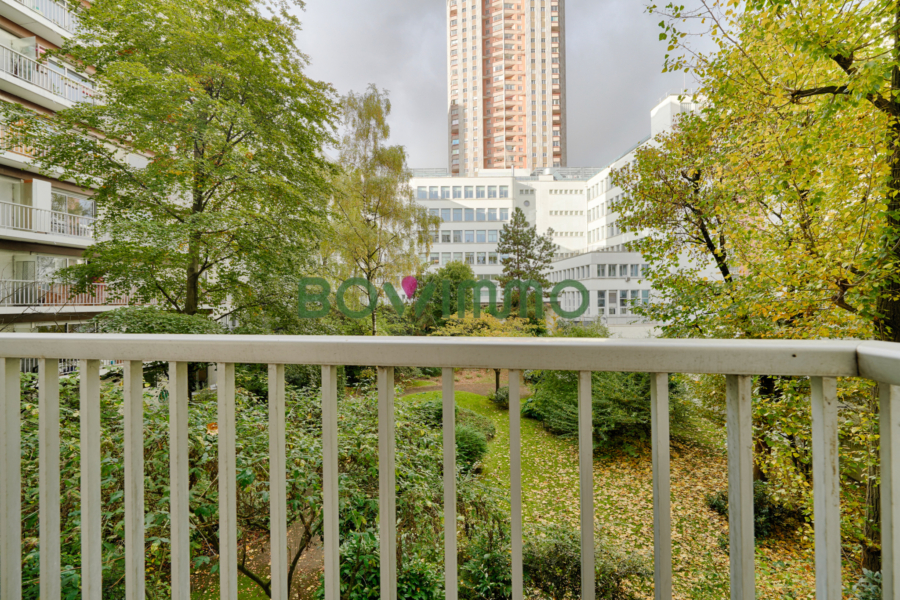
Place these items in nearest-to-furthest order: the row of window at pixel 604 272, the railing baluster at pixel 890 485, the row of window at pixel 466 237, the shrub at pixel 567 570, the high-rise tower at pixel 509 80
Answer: the railing baluster at pixel 890 485 < the shrub at pixel 567 570 < the high-rise tower at pixel 509 80 < the row of window at pixel 604 272 < the row of window at pixel 466 237

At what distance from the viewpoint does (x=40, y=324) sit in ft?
7.96

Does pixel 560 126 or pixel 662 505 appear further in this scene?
pixel 560 126

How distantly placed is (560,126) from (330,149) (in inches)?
76.9

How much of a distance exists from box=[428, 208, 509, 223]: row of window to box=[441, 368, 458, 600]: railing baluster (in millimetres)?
2644

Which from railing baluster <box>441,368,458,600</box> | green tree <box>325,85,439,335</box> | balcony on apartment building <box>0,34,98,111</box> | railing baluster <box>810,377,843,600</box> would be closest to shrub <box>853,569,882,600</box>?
railing baluster <box>810,377,843,600</box>

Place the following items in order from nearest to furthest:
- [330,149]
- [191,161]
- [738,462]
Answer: [738,462] < [191,161] < [330,149]

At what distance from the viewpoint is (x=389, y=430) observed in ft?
1.84

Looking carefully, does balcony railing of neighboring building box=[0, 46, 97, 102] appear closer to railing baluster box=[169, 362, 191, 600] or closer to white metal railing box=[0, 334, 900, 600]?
white metal railing box=[0, 334, 900, 600]

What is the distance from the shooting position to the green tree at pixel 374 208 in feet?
11.2

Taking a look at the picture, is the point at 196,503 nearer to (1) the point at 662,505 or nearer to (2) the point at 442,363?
(2) the point at 442,363

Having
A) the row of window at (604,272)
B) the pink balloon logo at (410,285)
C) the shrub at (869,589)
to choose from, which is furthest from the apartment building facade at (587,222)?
the shrub at (869,589)

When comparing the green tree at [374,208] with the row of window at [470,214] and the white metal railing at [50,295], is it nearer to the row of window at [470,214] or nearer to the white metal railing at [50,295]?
the row of window at [470,214]

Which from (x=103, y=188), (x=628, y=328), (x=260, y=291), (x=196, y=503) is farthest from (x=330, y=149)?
(x=196, y=503)

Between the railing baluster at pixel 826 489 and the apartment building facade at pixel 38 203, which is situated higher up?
the apartment building facade at pixel 38 203
